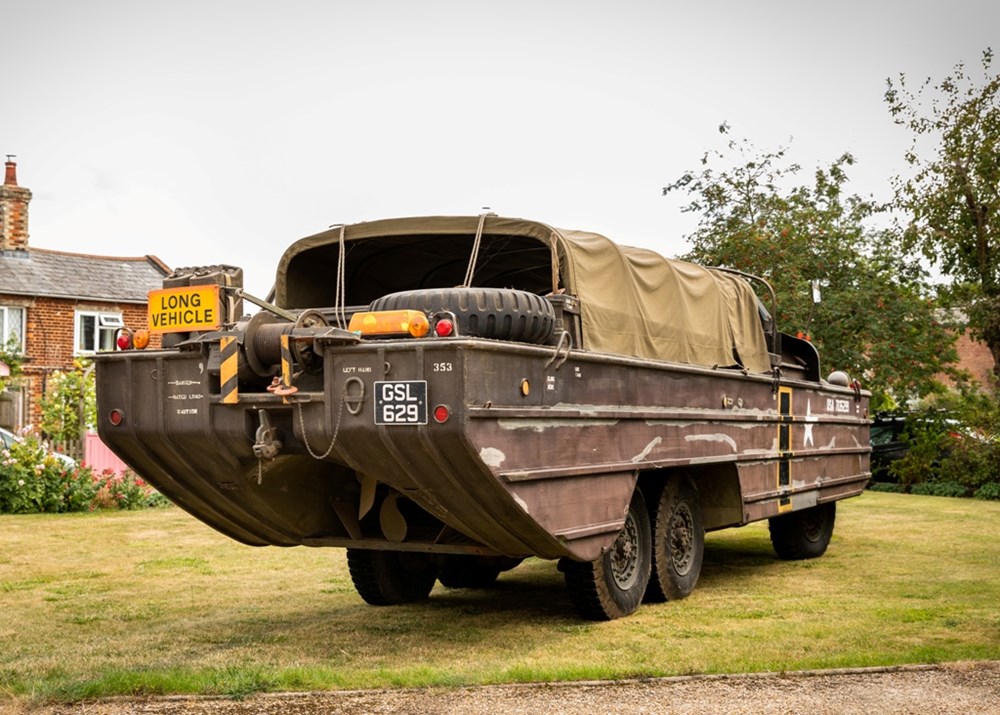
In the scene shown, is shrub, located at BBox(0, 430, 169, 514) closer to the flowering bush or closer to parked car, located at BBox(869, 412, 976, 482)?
the flowering bush

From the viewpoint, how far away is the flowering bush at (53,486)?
16828 millimetres

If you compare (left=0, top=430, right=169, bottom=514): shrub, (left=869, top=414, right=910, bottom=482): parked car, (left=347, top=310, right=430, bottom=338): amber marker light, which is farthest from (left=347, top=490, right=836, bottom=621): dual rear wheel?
(left=869, top=414, right=910, bottom=482): parked car

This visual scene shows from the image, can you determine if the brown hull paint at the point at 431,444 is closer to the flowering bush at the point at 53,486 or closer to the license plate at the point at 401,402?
the license plate at the point at 401,402

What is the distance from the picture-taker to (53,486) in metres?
17.1

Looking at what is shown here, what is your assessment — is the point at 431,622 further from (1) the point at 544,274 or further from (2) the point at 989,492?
(2) the point at 989,492

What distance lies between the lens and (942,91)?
23.3 m

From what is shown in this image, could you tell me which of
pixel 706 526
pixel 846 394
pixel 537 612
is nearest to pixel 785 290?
pixel 846 394

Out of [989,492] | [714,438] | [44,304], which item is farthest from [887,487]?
[44,304]

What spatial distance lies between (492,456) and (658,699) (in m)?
1.48

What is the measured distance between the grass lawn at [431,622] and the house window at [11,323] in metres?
16.8

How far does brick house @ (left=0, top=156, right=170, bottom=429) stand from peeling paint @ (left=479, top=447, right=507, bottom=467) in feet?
77.3

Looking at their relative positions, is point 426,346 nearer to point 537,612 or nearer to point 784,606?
point 537,612

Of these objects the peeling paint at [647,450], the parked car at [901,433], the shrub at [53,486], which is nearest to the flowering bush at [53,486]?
the shrub at [53,486]

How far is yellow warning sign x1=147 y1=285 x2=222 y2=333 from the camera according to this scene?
7.16 metres
